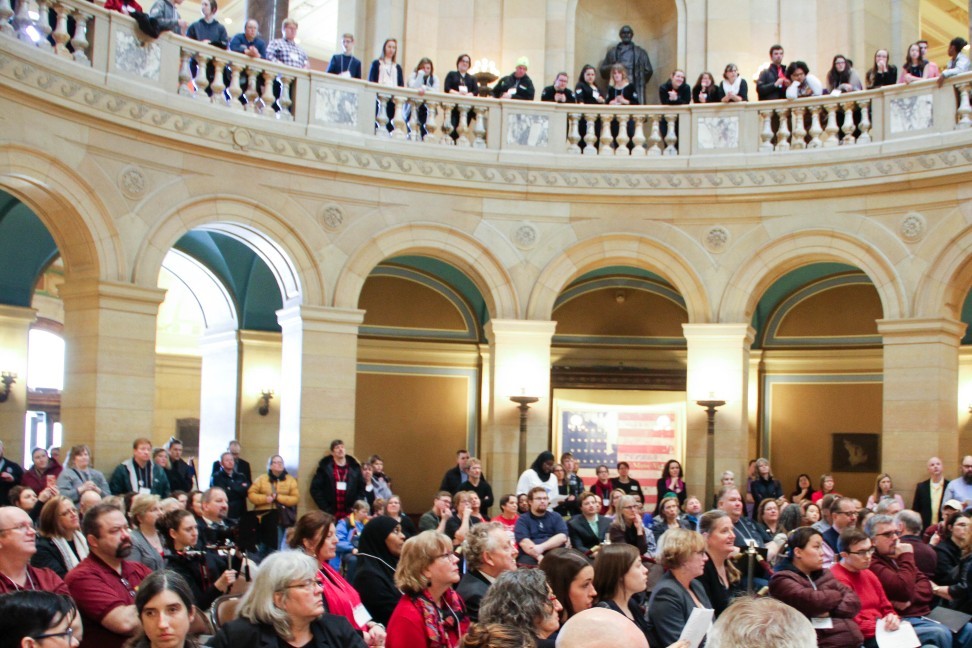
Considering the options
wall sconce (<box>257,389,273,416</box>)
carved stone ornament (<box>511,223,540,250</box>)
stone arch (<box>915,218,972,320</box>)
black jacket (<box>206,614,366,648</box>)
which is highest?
carved stone ornament (<box>511,223,540,250</box>)

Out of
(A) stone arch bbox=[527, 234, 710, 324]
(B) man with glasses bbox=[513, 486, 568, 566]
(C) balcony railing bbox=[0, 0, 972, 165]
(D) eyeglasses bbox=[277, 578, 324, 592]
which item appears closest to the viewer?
(D) eyeglasses bbox=[277, 578, 324, 592]

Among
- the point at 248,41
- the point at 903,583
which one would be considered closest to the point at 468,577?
the point at 903,583

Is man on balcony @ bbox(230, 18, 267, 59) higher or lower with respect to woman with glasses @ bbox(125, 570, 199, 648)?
higher

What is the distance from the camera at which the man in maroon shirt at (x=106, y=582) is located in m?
4.96

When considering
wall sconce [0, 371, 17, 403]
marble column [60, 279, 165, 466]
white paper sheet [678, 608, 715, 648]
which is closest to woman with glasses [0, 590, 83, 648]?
white paper sheet [678, 608, 715, 648]

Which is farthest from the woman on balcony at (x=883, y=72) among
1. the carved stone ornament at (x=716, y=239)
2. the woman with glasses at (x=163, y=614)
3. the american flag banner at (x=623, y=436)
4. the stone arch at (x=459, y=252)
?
the woman with glasses at (x=163, y=614)

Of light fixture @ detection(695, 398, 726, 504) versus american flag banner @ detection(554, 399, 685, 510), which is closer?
light fixture @ detection(695, 398, 726, 504)

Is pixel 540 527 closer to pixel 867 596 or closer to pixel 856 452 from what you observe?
pixel 867 596

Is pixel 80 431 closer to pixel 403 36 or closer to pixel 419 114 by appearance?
pixel 419 114

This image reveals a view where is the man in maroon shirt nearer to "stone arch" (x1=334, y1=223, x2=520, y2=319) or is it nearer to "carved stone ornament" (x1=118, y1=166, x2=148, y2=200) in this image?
"carved stone ornament" (x1=118, y1=166, x2=148, y2=200)

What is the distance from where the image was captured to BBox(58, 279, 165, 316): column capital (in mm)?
11883

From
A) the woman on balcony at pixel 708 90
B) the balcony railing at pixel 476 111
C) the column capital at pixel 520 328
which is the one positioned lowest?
the column capital at pixel 520 328

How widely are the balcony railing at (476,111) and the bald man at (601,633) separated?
10.0m

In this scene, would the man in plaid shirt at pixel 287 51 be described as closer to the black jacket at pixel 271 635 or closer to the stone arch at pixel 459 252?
the stone arch at pixel 459 252
